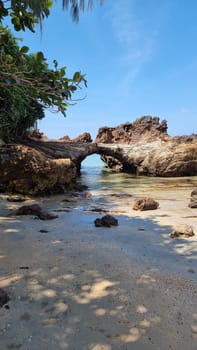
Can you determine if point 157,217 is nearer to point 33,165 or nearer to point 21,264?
point 21,264

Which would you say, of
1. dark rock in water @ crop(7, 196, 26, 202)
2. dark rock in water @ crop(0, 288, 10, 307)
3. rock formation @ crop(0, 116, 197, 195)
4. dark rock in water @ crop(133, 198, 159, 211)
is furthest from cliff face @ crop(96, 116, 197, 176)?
dark rock in water @ crop(0, 288, 10, 307)

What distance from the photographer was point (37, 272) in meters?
2.64

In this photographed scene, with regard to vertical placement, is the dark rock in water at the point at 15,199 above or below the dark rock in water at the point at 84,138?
below

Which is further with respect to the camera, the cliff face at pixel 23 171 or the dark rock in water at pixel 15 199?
the cliff face at pixel 23 171

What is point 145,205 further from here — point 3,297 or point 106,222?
point 3,297

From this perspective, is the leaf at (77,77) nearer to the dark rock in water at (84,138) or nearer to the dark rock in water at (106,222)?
the dark rock in water at (106,222)

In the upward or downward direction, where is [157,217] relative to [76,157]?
downward

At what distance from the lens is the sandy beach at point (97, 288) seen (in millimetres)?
1750

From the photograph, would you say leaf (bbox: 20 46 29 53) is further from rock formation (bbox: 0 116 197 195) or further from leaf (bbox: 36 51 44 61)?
rock formation (bbox: 0 116 197 195)

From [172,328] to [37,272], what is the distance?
1.33 m

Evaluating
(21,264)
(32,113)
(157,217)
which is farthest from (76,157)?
(21,264)

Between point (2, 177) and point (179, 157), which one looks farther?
point (179, 157)

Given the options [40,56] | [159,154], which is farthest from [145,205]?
[159,154]

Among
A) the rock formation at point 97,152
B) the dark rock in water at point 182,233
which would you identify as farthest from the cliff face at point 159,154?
the dark rock in water at point 182,233
